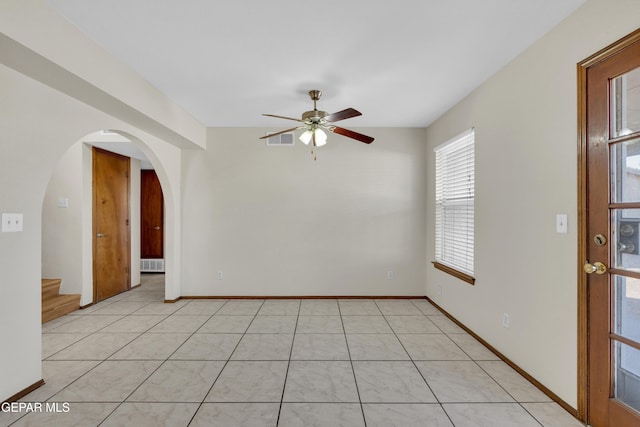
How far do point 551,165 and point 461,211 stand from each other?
1417mm

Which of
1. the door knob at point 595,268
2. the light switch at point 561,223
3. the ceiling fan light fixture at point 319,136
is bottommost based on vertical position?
the door knob at point 595,268

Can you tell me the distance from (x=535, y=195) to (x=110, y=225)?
5429mm

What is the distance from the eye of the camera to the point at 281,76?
8.98 feet

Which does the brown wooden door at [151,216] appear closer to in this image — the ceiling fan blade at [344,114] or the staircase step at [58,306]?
the staircase step at [58,306]

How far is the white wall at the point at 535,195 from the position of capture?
6.14 ft

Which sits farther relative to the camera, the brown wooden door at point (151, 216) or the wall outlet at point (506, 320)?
the brown wooden door at point (151, 216)

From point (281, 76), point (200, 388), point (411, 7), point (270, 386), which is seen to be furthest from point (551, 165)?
point (200, 388)

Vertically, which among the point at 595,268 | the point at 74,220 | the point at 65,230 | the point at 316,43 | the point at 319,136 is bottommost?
the point at 595,268

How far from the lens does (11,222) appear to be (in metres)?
1.96

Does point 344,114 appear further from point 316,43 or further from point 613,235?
point 613,235

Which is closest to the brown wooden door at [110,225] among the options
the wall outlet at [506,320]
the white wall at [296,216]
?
the white wall at [296,216]

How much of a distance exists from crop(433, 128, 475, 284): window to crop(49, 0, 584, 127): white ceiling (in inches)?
24.8

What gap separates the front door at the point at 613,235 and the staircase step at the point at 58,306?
5.08m

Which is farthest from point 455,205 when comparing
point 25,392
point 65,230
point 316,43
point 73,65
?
point 65,230
